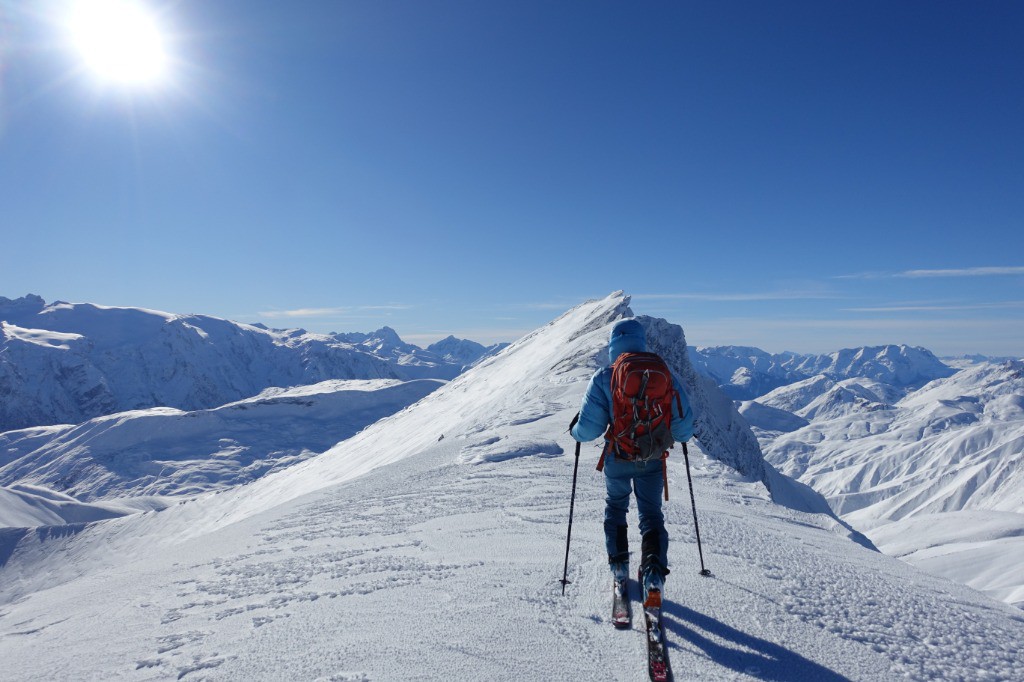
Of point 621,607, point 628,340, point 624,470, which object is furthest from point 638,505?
point 628,340

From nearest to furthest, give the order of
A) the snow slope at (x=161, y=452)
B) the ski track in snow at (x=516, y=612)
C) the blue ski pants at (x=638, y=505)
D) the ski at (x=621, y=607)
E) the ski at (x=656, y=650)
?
the ski at (x=656, y=650)
the ski track in snow at (x=516, y=612)
the ski at (x=621, y=607)
the blue ski pants at (x=638, y=505)
the snow slope at (x=161, y=452)

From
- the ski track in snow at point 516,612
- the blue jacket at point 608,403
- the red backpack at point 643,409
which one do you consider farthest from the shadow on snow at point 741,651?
the blue jacket at point 608,403

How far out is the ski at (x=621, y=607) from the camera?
16.2 ft

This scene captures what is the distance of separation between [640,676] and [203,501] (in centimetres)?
6911

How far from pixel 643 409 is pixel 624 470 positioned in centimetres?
76

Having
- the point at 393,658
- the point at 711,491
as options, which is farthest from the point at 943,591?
the point at 393,658

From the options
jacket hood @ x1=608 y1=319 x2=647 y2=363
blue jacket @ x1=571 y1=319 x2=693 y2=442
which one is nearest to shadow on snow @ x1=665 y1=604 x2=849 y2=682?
blue jacket @ x1=571 y1=319 x2=693 y2=442

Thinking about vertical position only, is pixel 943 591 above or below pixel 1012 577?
above

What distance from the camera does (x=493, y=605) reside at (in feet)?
17.8

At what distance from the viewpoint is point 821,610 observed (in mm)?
5359

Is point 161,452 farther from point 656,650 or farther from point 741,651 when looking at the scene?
point 741,651

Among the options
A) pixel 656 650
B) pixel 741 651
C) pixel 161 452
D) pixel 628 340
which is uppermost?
pixel 628 340

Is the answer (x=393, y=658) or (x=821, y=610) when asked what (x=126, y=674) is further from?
(x=821, y=610)

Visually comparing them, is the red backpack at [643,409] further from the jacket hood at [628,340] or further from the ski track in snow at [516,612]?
the ski track in snow at [516,612]
